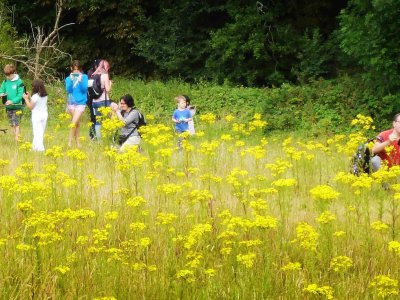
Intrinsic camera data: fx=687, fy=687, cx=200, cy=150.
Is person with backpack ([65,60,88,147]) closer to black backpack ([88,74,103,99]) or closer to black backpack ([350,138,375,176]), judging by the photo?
black backpack ([88,74,103,99])

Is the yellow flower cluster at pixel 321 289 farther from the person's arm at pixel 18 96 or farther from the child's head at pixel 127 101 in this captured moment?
the person's arm at pixel 18 96

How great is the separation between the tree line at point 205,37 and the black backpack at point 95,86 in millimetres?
8643

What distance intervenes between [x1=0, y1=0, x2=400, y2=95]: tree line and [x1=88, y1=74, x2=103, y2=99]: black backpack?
8643mm

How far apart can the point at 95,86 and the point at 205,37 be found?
43.0ft

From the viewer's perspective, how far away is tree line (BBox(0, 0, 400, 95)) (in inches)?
876

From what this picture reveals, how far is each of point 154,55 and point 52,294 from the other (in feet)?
69.9

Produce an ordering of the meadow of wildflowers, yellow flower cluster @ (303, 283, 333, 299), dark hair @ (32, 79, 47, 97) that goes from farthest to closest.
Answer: dark hair @ (32, 79, 47, 97) → the meadow of wildflowers → yellow flower cluster @ (303, 283, 333, 299)

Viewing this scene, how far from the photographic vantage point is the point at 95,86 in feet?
42.2

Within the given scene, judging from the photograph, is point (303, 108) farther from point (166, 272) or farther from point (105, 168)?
point (166, 272)

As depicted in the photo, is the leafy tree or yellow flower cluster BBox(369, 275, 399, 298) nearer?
yellow flower cluster BBox(369, 275, 399, 298)

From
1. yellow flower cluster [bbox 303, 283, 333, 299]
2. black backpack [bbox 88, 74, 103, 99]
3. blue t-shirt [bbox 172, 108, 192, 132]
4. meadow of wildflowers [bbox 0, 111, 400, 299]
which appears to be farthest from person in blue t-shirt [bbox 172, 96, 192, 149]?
yellow flower cluster [bbox 303, 283, 333, 299]

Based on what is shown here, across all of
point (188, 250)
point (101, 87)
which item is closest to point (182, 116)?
point (101, 87)

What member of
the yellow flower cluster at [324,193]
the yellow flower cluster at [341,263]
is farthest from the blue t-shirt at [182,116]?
the yellow flower cluster at [341,263]

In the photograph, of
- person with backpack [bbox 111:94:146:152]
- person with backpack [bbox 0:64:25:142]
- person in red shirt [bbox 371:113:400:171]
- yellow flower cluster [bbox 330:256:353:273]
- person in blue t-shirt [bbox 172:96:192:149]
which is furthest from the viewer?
person with backpack [bbox 0:64:25:142]
